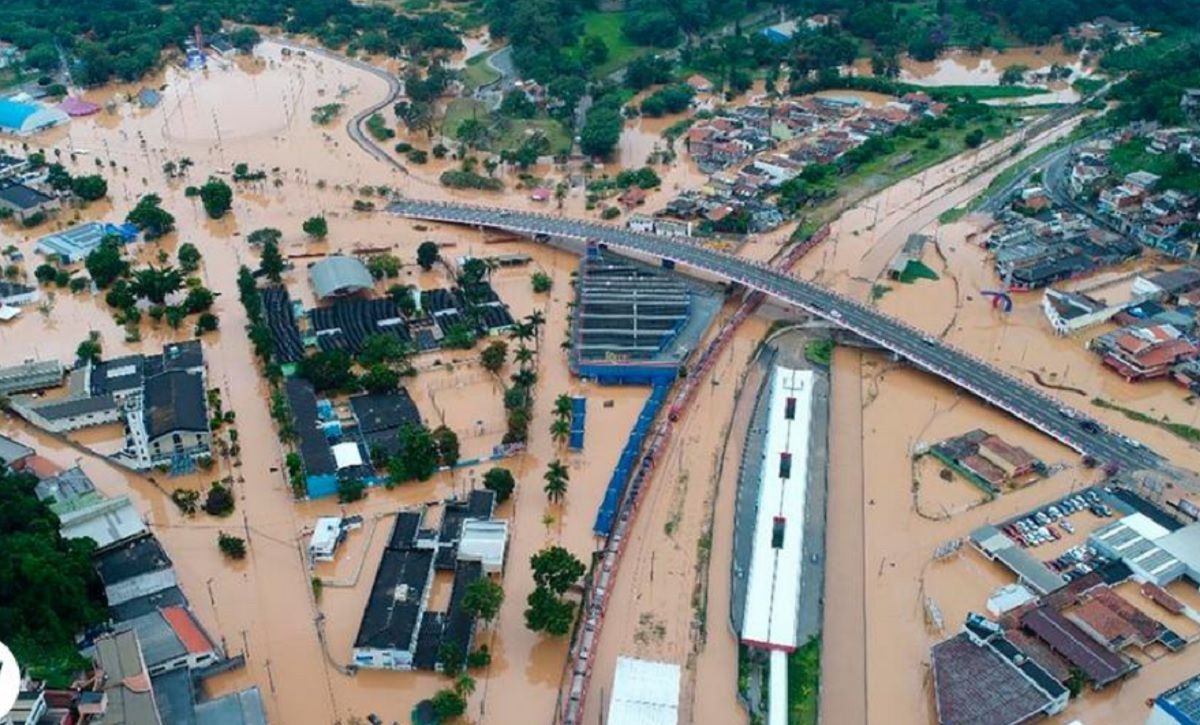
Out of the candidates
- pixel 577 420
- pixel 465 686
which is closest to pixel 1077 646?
pixel 465 686

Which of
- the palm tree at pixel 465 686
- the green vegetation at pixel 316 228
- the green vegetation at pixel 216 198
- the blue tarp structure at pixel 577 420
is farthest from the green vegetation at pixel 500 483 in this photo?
the green vegetation at pixel 216 198

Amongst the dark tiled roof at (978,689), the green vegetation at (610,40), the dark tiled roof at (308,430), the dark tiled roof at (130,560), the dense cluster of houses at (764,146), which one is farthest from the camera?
the green vegetation at (610,40)

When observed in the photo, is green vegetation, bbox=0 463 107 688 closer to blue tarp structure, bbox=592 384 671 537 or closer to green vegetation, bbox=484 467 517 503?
green vegetation, bbox=484 467 517 503

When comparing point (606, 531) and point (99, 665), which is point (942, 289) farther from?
point (99, 665)

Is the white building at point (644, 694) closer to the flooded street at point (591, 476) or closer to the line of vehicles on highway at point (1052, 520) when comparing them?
the flooded street at point (591, 476)

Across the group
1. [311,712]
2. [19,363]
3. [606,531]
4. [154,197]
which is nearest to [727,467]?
[606,531]
